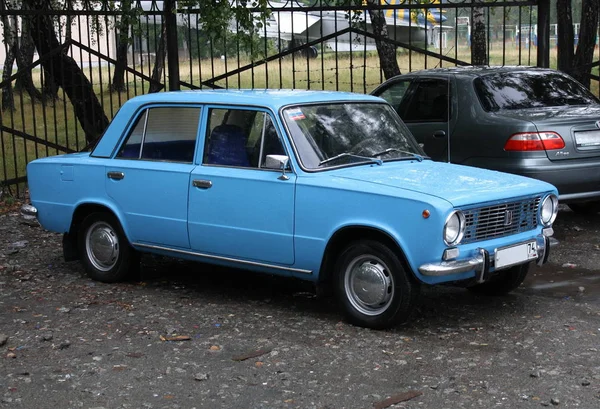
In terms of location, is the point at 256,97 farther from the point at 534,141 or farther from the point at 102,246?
the point at 534,141

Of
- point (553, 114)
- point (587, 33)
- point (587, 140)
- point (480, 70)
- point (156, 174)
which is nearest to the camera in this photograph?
point (156, 174)

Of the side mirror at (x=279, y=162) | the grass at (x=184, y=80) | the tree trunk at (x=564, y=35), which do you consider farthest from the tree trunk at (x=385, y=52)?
the side mirror at (x=279, y=162)

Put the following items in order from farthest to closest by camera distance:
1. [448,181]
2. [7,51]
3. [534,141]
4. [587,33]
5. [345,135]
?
1. [7,51]
2. [587,33]
3. [534,141]
4. [345,135]
5. [448,181]

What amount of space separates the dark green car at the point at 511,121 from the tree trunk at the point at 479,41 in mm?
4318

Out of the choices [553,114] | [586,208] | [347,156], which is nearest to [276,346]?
[347,156]

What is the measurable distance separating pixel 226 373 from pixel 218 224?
5.58 feet

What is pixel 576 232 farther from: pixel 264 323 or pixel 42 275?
pixel 42 275

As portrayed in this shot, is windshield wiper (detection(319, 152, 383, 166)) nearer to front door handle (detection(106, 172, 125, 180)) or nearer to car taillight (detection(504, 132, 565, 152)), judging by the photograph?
front door handle (detection(106, 172, 125, 180))

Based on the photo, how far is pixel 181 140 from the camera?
7348mm

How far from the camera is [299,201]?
6.44 meters

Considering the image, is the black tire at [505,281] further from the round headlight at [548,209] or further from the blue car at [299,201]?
the round headlight at [548,209]

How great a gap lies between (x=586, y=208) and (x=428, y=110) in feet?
7.52

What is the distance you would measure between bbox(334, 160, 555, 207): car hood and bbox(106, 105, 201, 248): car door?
4.59ft

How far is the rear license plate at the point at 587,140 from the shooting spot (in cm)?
905
